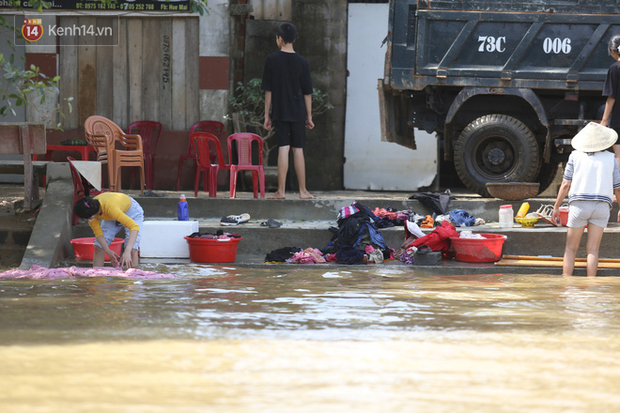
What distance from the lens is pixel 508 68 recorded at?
1026 cm

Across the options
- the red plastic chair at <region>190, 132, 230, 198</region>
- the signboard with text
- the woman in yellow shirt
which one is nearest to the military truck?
the red plastic chair at <region>190, 132, 230, 198</region>

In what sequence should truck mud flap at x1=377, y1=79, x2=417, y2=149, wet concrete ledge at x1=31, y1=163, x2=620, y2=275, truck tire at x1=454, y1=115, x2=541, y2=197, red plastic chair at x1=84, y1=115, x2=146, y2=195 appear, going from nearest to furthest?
wet concrete ledge at x1=31, y1=163, x2=620, y2=275
red plastic chair at x1=84, y1=115, x2=146, y2=195
truck tire at x1=454, y1=115, x2=541, y2=197
truck mud flap at x1=377, y1=79, x2=417, y2=149

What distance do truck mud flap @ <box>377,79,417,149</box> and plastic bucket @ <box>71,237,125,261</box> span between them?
4.15m

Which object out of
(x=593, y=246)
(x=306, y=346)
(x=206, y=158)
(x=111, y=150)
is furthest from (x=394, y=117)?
(x=306, y=346)

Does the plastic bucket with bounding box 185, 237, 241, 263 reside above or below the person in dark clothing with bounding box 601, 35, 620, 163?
below

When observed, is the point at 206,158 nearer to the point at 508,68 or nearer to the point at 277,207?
the point at 277,207

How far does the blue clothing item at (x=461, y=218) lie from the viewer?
30.2ft

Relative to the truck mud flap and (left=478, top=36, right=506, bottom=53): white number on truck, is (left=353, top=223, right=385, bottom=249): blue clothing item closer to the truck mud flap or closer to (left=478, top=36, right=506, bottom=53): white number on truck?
the truck mud flap

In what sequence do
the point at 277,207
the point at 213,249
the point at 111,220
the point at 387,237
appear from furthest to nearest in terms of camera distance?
the point at 277,207 < the point at 387,237 < the point at 213,249 < the point at 111,220

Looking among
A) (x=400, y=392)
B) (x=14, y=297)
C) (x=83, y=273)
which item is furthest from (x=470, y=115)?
(x=400, y=392)

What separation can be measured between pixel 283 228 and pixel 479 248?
2142mm

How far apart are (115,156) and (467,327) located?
19.6ft

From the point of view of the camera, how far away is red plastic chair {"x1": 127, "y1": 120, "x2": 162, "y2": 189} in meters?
12.3

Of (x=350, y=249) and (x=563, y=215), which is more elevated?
(x=563, y=215)
